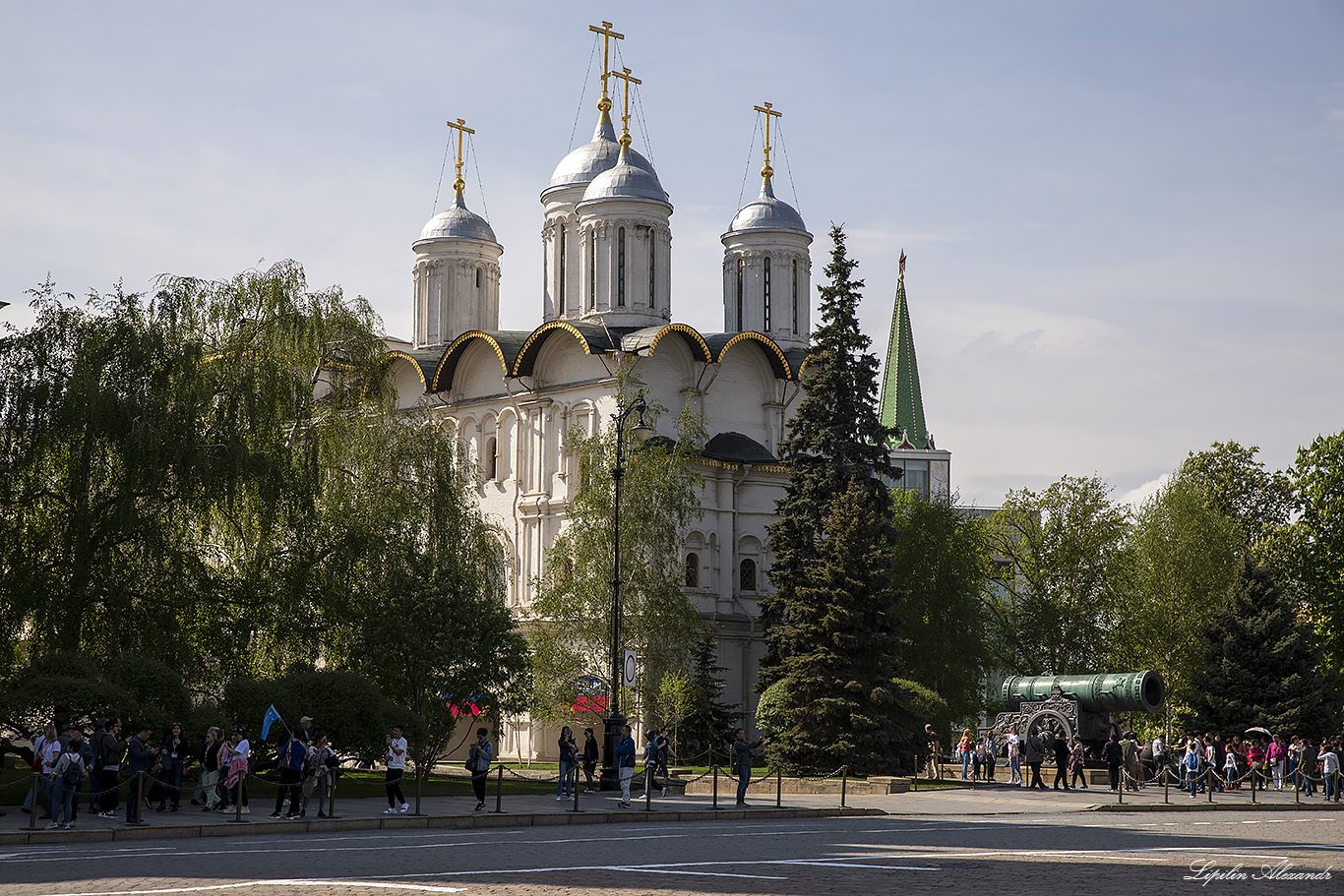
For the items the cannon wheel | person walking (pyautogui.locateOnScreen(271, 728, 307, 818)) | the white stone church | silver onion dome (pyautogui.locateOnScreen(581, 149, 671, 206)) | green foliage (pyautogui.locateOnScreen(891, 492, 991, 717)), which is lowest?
the cannon wheel

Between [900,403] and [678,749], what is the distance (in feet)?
267

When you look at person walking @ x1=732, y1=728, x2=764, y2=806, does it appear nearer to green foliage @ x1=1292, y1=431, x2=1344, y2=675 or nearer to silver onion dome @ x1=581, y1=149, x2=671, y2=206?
green foliage @ x1=1292, y1=431, x2=1344, y2=675

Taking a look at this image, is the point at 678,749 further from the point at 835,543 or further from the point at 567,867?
the point at 567,867

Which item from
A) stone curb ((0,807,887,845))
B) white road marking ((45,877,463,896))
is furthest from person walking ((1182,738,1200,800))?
white road marking ((45,877,463,896))

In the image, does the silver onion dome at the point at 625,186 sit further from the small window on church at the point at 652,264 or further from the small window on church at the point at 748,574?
the small window on church at the point at 748,574

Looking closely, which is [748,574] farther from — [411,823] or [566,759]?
[411,823]

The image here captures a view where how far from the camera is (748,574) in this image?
5091 cm

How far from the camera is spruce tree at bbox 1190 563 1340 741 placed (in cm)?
4044

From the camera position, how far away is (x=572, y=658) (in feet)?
128

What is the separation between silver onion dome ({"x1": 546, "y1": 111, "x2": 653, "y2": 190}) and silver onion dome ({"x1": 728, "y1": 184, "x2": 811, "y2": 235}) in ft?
13.5

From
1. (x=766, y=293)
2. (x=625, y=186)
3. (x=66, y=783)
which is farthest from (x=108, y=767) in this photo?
(x=766, y=293)

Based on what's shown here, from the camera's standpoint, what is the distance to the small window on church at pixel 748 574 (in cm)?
5075

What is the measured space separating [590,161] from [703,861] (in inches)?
1757

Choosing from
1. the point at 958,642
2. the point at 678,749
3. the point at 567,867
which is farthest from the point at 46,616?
the point at 958,642
